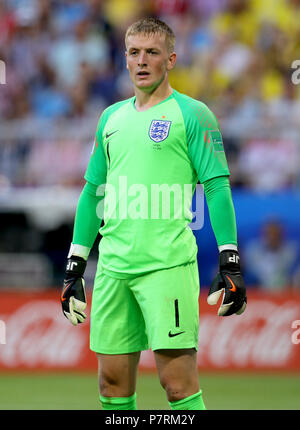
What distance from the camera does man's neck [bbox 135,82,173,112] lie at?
5012mm

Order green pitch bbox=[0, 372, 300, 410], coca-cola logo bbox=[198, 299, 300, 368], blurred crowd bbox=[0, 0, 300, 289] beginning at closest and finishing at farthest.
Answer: green pitch bbox=[0, 372, 300, 410] < coca-cola logo bbox=[198, 299, 300, 368] < blurred crowd bbox=[0, 0, 300, 289]

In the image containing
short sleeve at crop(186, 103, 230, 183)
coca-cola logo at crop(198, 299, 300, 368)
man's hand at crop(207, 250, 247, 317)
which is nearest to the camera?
man's hand at crop(207, 250, 247, 317)

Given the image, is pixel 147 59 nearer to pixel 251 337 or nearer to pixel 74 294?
pixel 74 294

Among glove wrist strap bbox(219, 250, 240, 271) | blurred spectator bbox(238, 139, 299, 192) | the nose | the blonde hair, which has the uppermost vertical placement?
blurred spectator bbox(238, 139, 299, 192)

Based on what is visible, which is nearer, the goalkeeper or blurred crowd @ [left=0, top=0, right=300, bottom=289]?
the goalkeeper

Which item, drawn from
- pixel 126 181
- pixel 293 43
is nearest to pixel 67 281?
pixel 126 181

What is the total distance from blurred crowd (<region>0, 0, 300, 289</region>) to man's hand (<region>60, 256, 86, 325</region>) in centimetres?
632

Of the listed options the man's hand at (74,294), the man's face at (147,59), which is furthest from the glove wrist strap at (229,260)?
the man's face at (147,59)

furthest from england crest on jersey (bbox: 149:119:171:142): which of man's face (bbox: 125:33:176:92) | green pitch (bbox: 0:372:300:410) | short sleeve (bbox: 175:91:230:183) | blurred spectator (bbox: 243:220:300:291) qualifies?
blurred spectator (bbox: 243:220:300:291)

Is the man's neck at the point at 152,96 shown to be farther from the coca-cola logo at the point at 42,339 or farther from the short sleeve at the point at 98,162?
the coca-cola logo at the point at 42,339

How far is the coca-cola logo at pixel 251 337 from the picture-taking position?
35.1 ft

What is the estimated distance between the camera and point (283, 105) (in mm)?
12172

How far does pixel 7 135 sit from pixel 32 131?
365 millimetres

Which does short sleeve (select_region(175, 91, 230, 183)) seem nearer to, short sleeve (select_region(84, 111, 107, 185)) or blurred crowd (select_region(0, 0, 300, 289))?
short sleeve (select_region(84, 111, 107, 185))
